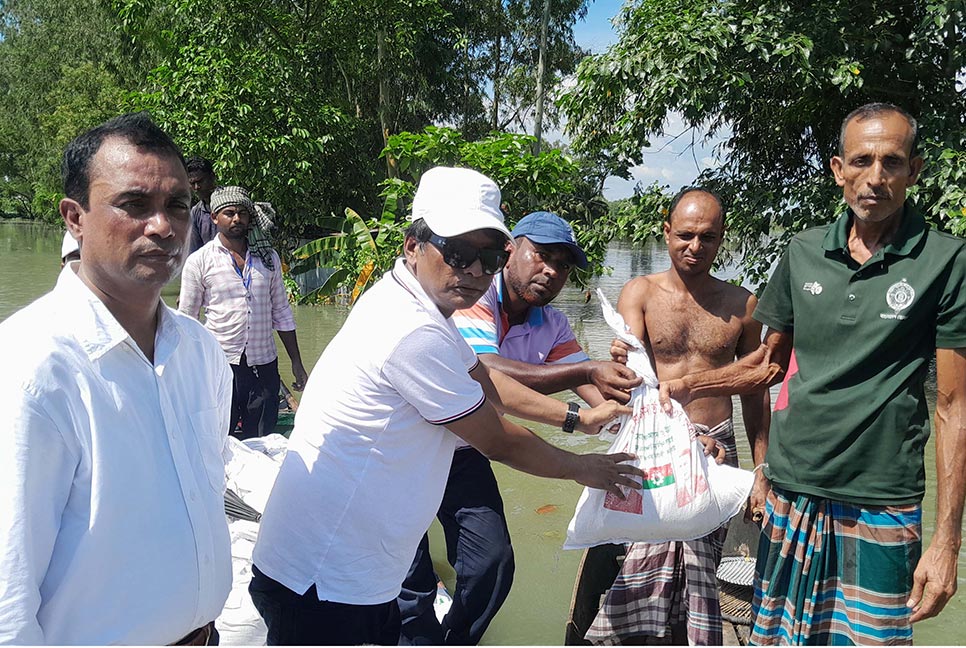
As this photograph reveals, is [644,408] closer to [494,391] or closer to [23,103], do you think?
[494,391]

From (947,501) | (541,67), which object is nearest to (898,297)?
(947,501)

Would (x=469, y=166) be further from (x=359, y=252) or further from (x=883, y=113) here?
(x=883, y=113)

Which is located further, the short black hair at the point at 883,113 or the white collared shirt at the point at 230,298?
the white collared shirt at the point at 230,298

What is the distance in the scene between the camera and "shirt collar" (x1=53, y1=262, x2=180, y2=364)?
4.51 ft

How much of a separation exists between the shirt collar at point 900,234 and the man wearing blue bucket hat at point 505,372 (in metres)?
0.75

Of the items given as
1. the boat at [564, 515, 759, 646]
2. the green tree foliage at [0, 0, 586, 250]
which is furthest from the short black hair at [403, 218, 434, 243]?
the green tree foliage at [0, 0, 586, 250]

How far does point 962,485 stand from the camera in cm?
216

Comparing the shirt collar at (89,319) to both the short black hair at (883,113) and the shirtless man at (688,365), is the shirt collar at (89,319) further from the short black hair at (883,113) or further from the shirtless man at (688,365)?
the short black hair at (883,113)

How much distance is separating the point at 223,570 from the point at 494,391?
1082 millimetres

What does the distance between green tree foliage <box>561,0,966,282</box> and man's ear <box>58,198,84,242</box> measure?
6898 millimetres

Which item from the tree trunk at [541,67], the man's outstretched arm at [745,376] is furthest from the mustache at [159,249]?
the tree trunk at [541,67]

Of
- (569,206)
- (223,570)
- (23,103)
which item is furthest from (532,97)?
(23,103)

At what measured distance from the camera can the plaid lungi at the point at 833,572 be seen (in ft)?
7.28

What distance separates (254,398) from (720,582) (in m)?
2.91
